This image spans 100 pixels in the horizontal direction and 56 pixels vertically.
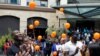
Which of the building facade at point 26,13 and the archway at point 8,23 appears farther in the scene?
the building facade at point 26,13

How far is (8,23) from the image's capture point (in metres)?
33.5

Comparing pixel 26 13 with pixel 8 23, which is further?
pixel 26 13

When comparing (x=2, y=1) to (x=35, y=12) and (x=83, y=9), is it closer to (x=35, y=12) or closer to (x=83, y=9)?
(x=35, y=12)

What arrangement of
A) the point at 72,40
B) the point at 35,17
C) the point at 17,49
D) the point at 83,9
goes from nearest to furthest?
the point at 17,49, the point at 72,40, the point at 83,9, the point at 35,17

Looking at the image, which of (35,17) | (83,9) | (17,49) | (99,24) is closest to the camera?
(17,49)

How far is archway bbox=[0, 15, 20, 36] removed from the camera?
32875mm

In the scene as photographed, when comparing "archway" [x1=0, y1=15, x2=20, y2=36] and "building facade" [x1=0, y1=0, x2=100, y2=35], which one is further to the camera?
"building facade" [x1=0, y1=0, x2=100, y2=35]

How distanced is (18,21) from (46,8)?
118 inches

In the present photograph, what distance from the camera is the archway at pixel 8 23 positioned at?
3288cm

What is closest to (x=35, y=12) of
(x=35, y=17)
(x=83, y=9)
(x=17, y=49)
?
(x=35, y=17)

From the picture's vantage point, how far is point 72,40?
875 centimetres

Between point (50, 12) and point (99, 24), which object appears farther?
point (50, 12)

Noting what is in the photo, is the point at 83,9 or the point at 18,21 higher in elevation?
the point at 83,9

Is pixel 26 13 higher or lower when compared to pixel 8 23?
higher
